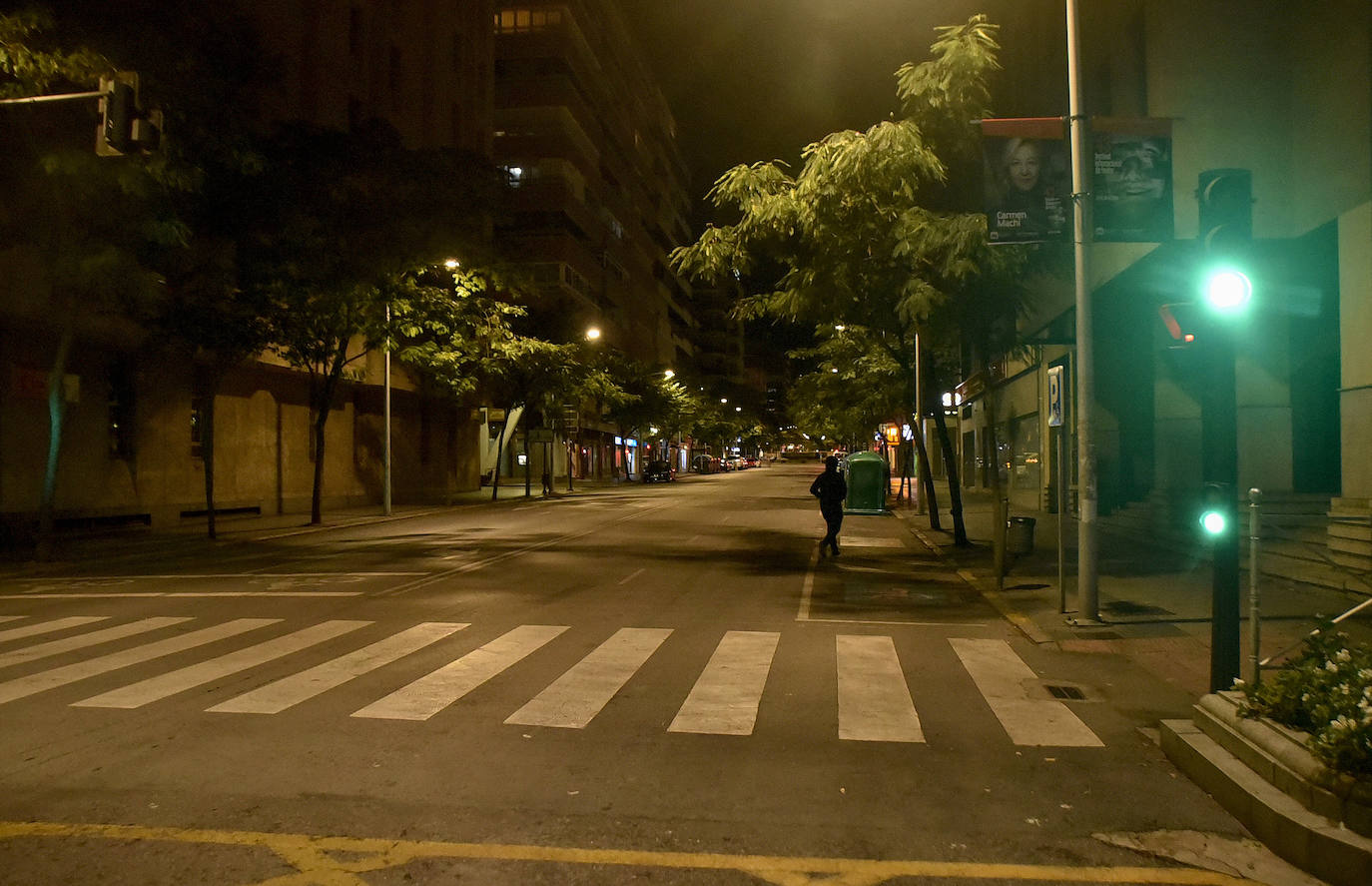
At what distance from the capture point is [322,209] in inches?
904

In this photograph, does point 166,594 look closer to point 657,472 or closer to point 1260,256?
point 1260,256

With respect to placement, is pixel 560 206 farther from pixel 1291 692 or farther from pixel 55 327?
pixel 1291 692

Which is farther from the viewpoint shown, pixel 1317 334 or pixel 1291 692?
pixel 1317 334

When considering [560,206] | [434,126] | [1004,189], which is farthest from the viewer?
[560,206]

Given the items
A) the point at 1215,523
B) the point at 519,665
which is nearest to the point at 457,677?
the point at 519,665

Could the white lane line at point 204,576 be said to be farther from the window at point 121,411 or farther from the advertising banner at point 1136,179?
the advertising banner at point 1136,179

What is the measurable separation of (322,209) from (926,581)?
15.8 m

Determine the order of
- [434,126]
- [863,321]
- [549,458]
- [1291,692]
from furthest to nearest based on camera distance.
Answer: [549,458] < [434,126] < [863,321] < [1291,692]

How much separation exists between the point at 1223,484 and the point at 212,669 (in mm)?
8200

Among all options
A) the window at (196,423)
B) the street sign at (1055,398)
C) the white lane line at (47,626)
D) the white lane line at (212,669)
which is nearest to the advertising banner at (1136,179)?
the street sign at (1055,398)

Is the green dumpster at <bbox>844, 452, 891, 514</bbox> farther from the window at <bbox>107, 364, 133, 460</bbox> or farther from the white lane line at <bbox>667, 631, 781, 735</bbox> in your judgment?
the white lane line at <bbox>667, 631, 781, 735</bbox>

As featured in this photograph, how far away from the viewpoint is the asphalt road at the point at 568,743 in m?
4.82

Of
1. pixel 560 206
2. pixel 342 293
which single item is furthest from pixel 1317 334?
pixel 560 206

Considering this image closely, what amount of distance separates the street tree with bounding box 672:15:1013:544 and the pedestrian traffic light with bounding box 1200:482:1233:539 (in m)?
9.07
